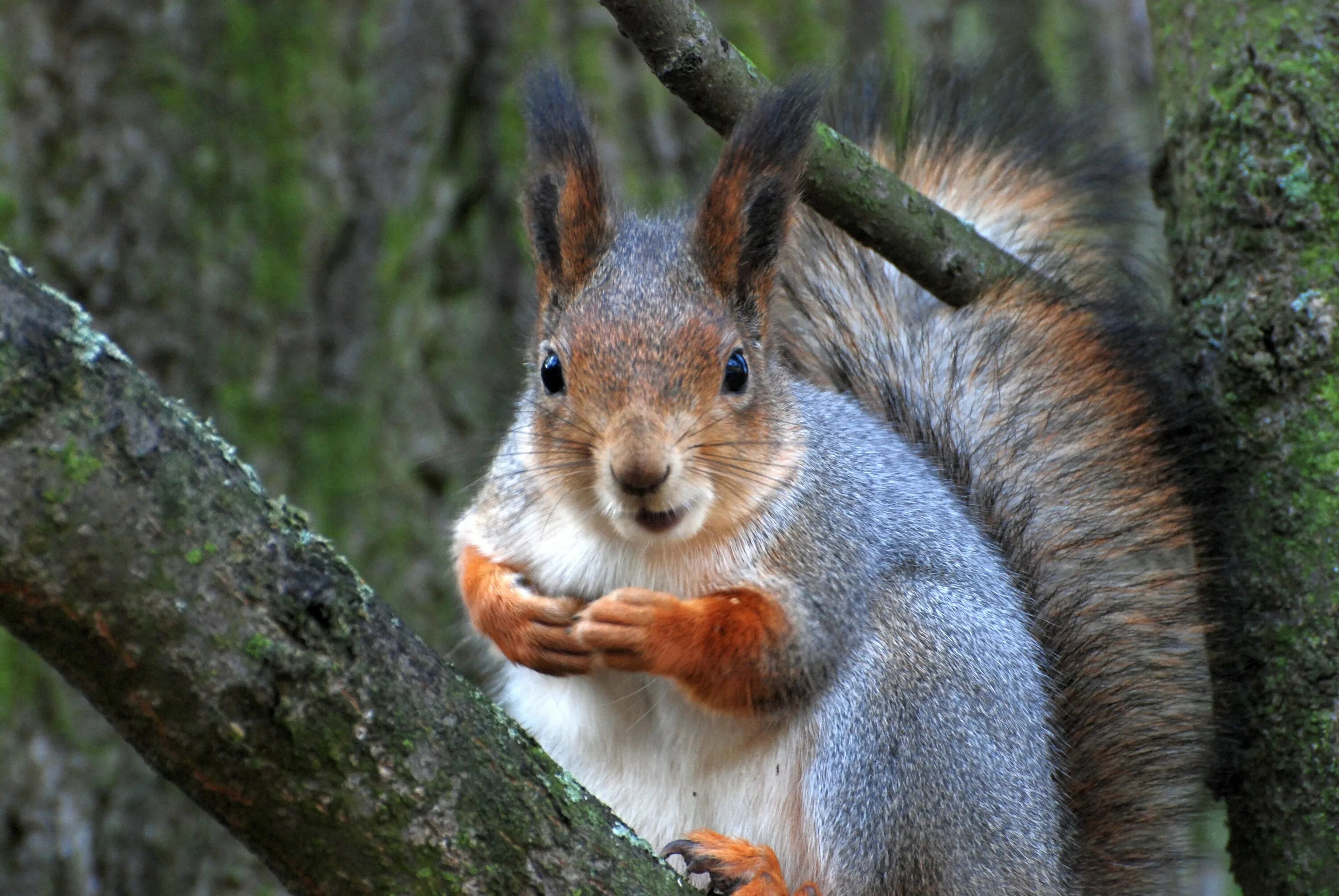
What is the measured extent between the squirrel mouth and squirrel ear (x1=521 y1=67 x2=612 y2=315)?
0.35 meters

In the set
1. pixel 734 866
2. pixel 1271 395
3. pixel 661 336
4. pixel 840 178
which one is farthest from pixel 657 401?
pixel 1271 395

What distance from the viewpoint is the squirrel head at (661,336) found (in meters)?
1.43

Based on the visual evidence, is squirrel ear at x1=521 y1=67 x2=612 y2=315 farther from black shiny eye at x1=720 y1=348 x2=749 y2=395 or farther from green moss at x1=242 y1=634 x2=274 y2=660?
green moss at x1=242 y1=634 x2=274 y2=660

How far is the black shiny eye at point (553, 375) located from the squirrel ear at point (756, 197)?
209 millimetres

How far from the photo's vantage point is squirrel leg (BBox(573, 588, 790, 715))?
4.78ft

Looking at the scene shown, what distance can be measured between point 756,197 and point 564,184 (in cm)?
24

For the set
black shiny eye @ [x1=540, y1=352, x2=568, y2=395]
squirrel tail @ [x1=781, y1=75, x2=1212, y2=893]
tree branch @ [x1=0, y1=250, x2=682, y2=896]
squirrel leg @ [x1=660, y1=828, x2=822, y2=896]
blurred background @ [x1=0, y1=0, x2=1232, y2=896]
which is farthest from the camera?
blurred background @ [x1=0, y1=0, x2=1232, y2=896]

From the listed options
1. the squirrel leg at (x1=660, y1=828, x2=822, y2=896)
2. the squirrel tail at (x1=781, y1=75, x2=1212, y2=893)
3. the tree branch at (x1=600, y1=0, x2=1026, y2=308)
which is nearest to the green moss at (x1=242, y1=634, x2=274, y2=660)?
the squirrel leg at (x1=660, y1=828, x2=822, y2=896)

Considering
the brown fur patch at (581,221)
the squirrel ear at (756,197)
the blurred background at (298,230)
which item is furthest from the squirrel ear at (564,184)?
the blurred background at (298,230)

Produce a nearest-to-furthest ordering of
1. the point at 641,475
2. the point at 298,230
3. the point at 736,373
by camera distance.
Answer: the point at 641,475, the point at 736,373, the point at 298,230

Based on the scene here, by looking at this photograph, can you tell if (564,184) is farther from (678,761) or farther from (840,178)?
(678,761)

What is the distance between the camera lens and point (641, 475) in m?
1.35

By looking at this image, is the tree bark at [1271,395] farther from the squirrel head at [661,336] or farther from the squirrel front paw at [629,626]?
the squirrel front paw at [629,626]

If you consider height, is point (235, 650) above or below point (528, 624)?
below
